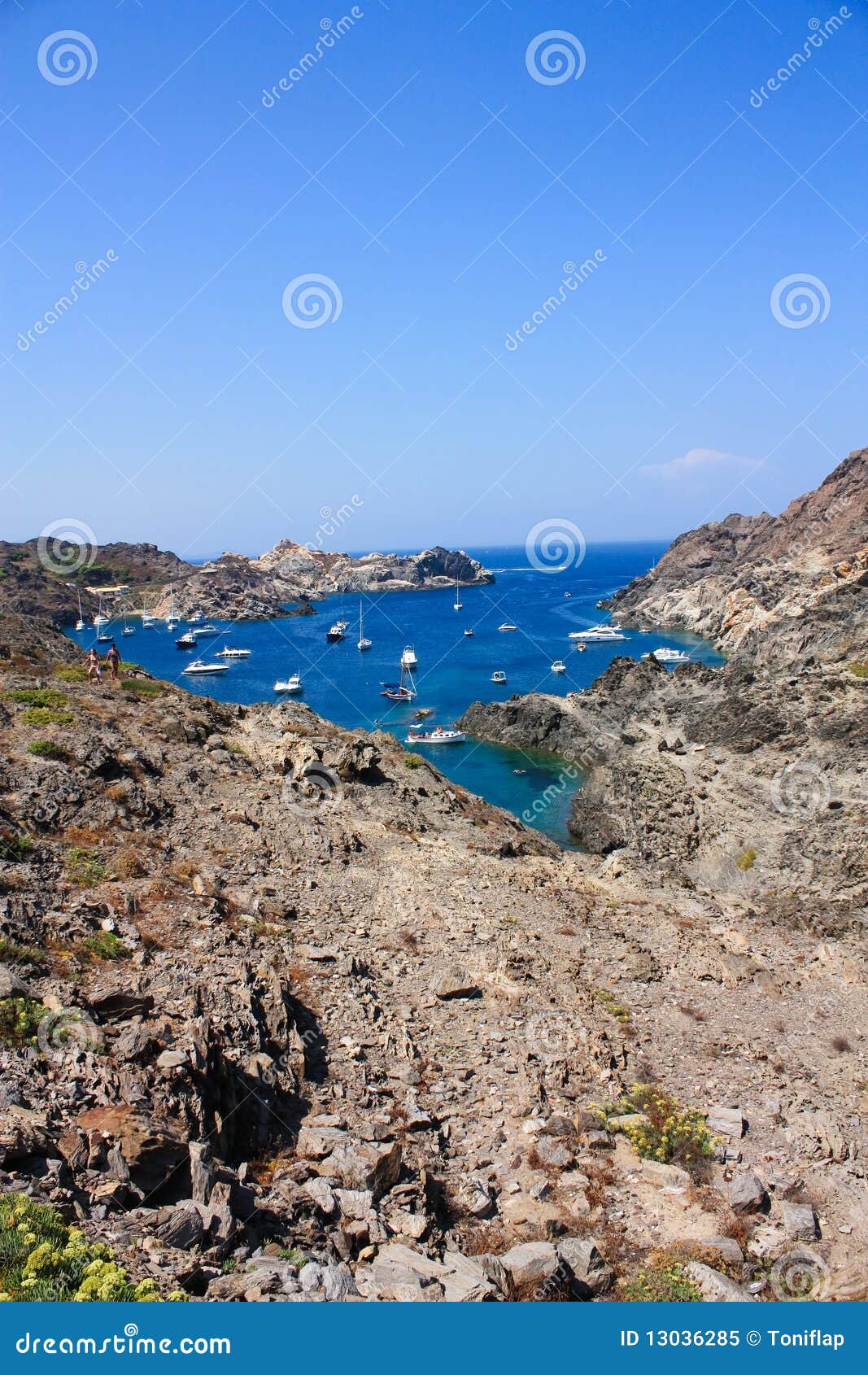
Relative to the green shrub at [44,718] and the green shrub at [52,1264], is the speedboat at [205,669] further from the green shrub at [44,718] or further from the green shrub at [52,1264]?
the green shrub at [52,1264]

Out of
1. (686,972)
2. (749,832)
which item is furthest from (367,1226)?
(749,832)

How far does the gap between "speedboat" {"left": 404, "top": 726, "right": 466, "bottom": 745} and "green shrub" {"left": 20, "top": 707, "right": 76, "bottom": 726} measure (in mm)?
42126

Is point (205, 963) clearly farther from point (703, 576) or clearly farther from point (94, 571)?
point (94, 571)

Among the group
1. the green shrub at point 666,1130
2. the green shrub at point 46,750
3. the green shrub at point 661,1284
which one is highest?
the green shrub at point 46,750

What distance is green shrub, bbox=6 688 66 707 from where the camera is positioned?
21344mm

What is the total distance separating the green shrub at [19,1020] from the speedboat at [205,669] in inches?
3470

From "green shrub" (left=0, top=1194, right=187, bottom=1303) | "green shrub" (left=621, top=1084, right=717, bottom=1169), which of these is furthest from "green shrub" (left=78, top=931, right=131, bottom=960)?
"green shrub" (left=621, top=1084, right=717, bottom=1169)

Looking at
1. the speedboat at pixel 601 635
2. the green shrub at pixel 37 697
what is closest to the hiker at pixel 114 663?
the green shrub at pixel 37 697

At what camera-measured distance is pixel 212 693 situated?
3280 inches

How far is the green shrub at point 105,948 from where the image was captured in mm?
11188

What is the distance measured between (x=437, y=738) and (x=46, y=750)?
44.3 m

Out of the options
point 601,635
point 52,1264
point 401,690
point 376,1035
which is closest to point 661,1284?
point 376,1035

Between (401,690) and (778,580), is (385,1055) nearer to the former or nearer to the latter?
(401,690)

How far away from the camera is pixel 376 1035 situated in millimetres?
12203
